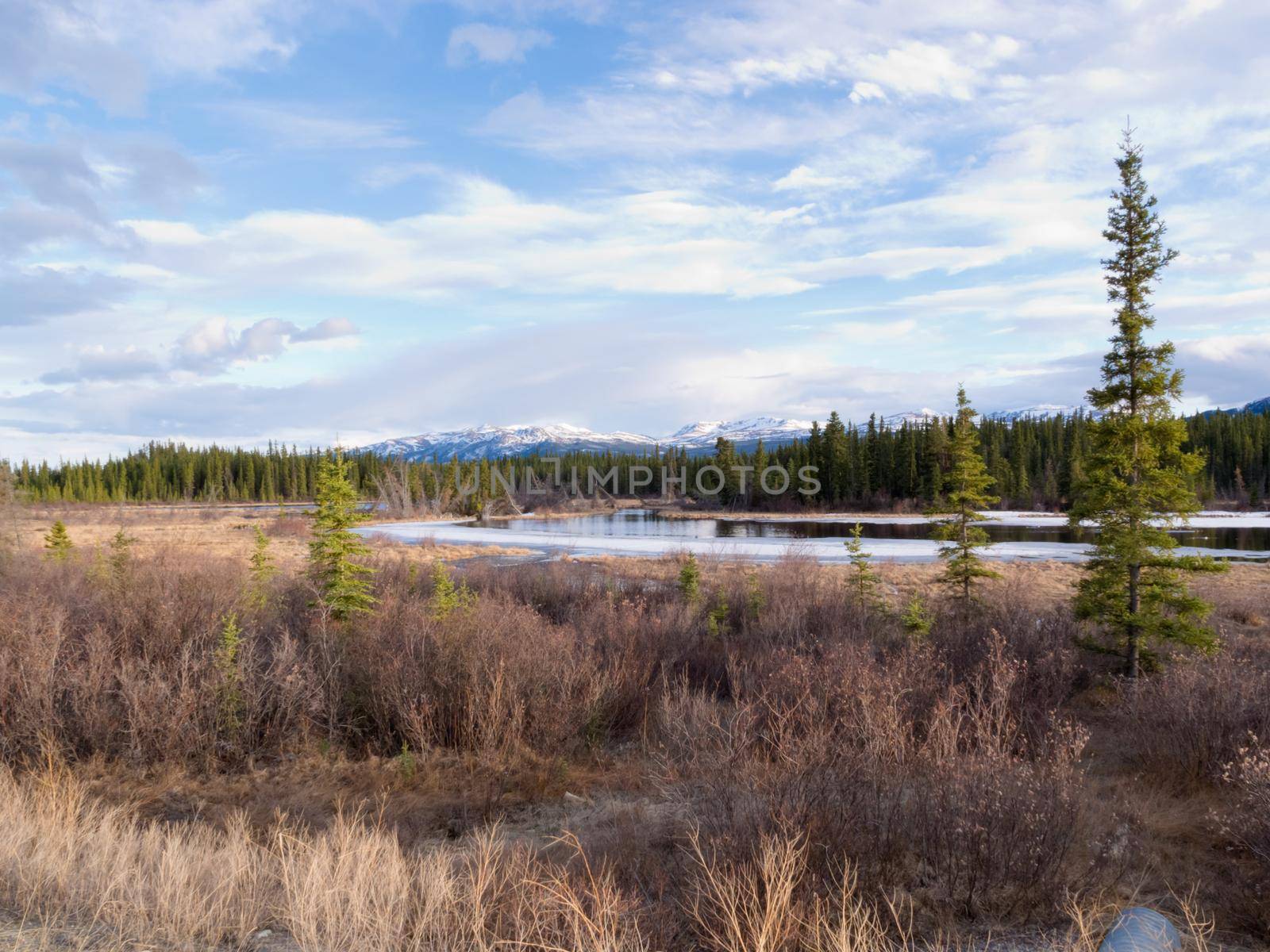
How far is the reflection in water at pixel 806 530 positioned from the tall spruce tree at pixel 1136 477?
86.7 ft

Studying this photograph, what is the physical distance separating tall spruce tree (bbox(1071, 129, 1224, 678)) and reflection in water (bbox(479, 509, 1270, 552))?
26.4 metres

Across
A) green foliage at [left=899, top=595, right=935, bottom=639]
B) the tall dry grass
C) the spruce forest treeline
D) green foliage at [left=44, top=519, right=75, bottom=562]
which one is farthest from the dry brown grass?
the spruce forest treeline

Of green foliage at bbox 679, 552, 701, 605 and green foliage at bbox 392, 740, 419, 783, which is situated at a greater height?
green foliage at bbox 679, 552, 701, 605

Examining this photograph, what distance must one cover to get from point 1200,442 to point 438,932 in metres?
106

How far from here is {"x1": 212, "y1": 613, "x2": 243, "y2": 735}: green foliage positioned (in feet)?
29.8

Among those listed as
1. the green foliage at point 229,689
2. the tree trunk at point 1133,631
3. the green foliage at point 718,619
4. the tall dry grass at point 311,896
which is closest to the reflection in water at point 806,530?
the green foliage at point 718,619

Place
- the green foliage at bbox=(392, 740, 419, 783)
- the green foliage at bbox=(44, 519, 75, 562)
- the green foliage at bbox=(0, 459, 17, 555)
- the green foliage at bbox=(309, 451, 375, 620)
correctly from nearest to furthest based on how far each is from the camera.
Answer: the green foliage at bbox=(392, 740, 419, 783), the green foliage at bbox=(309, 451, 375, 620), the green foliage at bbox=(44, 519, 75, 562), the green foliage at bbox=(0, 459, 17, 555)

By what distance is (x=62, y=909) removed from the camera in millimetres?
4578

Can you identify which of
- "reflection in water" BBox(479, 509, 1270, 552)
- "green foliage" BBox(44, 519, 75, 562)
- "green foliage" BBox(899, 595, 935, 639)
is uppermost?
"green foliage" BBox(44, 519, 75, 562)

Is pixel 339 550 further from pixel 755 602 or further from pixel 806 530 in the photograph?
pixel 806 530

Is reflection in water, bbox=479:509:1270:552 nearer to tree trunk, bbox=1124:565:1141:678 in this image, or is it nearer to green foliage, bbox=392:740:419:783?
tree trunk, bbox=1124:565:1141:678

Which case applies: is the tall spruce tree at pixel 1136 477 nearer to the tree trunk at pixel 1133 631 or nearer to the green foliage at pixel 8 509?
the tree trunk at pixel 1133 631

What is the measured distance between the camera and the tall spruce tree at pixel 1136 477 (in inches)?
436

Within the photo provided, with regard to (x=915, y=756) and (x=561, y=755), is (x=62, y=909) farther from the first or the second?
(x=915, y=756)
